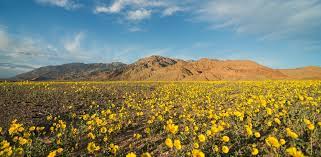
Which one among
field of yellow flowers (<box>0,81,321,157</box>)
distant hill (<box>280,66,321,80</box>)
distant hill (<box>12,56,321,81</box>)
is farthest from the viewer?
distant hill (<box>12,56,321,81</box>)

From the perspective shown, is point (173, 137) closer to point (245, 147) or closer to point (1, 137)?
point (245, 147)

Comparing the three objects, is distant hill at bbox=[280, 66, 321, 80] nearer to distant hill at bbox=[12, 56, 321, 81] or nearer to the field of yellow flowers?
distant hill at bbox=[12, 56, 321, 81]

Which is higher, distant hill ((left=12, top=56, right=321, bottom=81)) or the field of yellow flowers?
distant hill ((left=12, top=56, right=321, bottom=81))

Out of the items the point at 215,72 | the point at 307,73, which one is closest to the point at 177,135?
the point at 215,72

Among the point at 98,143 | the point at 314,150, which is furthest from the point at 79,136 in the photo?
the point at 314,150

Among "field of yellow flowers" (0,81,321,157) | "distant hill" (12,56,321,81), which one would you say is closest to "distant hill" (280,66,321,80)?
"distant hill" (12,56,321,81)

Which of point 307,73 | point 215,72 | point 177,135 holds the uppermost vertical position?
point 215,72

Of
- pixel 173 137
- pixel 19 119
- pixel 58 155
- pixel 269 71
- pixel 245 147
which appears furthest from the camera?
pixel 269 71

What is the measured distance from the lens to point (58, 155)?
6.53 metres

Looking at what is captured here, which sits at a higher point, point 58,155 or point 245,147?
point 245,147

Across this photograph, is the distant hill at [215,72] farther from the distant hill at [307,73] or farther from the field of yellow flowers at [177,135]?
the field of yellow flowers at [177,135]

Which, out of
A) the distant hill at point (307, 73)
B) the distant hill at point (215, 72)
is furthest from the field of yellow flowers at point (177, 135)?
the distant hill at point (215, 72)

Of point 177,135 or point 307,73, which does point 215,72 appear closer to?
point 307,73

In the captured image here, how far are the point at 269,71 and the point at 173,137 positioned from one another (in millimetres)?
73126
